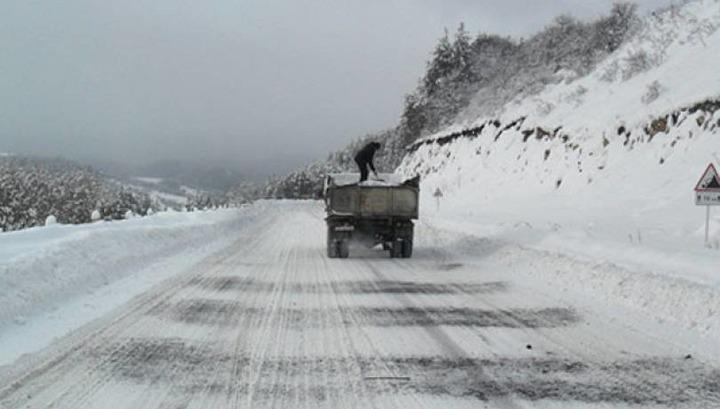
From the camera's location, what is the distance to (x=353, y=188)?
17125 millimetres

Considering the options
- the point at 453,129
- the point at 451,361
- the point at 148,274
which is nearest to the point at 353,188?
the point at 148,274

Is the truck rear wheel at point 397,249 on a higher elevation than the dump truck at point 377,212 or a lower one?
lower

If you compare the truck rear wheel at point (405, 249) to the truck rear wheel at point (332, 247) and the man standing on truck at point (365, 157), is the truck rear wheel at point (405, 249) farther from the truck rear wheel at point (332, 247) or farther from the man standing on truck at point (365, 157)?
the man standing on truck at point (365, 157)

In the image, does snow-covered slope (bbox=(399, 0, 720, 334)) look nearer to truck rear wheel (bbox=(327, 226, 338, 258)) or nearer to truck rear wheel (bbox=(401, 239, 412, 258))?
truck rear wheel (bbox=(401, 239, 412, 258))

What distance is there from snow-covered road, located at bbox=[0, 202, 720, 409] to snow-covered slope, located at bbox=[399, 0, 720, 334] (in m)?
2.02

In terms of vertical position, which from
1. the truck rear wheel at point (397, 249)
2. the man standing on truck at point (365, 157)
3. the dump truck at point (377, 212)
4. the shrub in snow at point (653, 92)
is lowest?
the truck rear wheel at point (397, 249)

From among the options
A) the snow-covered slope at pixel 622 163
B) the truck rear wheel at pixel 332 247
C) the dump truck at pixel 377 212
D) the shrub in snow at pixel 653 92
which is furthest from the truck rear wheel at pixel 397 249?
the shrub in snow at pixel 653 92

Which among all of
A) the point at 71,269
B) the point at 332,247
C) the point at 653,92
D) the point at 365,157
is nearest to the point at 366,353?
the point at 71,269

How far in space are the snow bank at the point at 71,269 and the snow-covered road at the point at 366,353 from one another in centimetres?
58

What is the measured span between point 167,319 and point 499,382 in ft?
15.0

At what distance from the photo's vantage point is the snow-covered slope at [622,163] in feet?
42.7

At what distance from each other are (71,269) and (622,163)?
18336 millimetres

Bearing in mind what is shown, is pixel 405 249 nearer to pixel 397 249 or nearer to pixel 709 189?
pixel 397 249

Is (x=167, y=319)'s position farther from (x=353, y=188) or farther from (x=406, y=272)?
(x=353, y=188)
